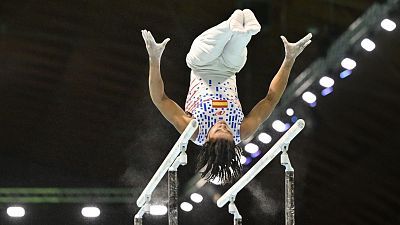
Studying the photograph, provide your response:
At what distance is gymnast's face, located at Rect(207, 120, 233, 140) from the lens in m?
5.70

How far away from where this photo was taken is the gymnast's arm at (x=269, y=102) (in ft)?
20.1

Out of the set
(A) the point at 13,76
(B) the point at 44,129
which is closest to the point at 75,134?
(B) the point at 44,129

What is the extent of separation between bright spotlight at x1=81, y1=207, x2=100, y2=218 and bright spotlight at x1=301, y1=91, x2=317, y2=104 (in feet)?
8.23

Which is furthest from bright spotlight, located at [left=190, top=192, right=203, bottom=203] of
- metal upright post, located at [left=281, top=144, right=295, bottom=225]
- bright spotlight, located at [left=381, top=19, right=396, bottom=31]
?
metal upright post, located at [left=281, top=144, right=295, bottom=225]

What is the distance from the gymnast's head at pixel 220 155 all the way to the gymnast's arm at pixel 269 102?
26cm

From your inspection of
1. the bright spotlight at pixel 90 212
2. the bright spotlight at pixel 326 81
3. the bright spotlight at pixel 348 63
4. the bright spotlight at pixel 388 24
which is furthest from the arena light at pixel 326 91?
the bright spotlight at pixel 90 212

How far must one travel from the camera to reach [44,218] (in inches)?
347

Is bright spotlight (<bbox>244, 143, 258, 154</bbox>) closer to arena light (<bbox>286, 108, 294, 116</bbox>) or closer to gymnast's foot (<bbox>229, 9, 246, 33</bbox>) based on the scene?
arena light (<bbox>286, 108, 294, 116</bbox>)

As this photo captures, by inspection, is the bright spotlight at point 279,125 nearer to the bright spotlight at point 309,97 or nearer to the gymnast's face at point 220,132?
the bright spotlight at point 309,97

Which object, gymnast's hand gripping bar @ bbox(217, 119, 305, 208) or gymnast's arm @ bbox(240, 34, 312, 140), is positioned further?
gymnast's arm @ bbox(240, 34, 312, 140)

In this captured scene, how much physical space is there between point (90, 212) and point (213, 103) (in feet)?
11.4

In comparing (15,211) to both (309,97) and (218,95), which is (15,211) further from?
(218,95)

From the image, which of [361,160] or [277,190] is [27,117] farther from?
[361,160]

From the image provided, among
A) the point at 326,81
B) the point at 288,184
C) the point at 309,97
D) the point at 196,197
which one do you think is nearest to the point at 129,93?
the point at 196,197
